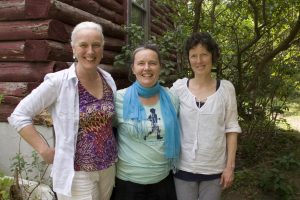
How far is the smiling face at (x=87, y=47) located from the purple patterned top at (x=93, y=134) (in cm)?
17

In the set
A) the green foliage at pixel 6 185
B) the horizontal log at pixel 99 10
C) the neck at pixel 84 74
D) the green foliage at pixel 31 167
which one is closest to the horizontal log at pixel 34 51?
the horizontal log at pixel 99 10

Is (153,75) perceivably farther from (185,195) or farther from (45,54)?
(45,54)

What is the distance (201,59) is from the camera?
285cm

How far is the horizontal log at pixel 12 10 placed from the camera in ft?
13.9

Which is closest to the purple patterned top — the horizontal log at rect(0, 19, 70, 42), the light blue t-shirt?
the light blue t-shirt

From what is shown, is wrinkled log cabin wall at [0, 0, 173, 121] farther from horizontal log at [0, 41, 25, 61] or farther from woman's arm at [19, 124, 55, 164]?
woman's arm at [19, 124, 55, 164]

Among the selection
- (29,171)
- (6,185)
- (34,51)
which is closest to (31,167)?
(29,171)

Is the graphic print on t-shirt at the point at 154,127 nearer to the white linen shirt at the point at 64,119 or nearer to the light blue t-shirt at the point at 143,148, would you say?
the light blue t-shirt at the point at 143,148

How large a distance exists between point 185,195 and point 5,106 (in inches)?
101

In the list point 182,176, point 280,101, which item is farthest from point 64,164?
point 280,101

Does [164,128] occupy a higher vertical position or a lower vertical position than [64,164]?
higher

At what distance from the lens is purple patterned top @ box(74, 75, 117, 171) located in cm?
253

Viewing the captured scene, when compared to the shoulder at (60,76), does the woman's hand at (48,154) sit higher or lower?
lower

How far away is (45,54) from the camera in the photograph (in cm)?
408
